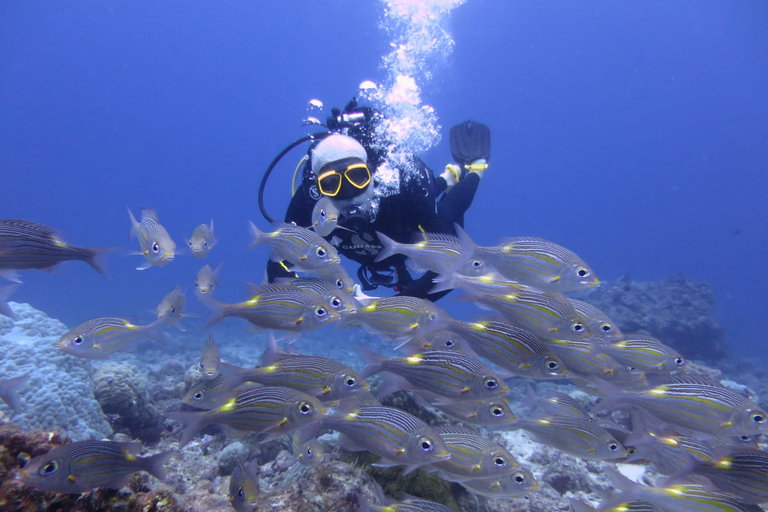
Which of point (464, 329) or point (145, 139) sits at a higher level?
point (145, 139)

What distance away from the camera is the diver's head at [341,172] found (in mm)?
4754

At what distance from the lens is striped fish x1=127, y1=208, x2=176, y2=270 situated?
3.70 metres

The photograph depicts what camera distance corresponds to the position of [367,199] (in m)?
5.05

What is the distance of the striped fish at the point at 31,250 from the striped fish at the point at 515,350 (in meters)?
3.00

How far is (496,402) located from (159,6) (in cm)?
11657

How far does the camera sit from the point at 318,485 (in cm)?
306

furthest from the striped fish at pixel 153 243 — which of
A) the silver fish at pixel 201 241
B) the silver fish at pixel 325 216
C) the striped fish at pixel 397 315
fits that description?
the striped fish at pixel 397 315

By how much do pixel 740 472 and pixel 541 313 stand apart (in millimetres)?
1562

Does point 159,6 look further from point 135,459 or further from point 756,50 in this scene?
point 756,50

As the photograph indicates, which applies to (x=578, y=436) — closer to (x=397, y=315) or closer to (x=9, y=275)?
(x=397, y=315)

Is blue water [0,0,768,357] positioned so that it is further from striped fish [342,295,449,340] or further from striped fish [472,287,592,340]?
striped fish [472,287,592,340]

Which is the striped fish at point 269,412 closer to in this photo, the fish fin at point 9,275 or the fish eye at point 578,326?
the fish fin at point 9,275

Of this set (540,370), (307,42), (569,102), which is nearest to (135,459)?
(540,370)

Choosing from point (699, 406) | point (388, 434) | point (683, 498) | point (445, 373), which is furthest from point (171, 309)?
point (699, 406)
